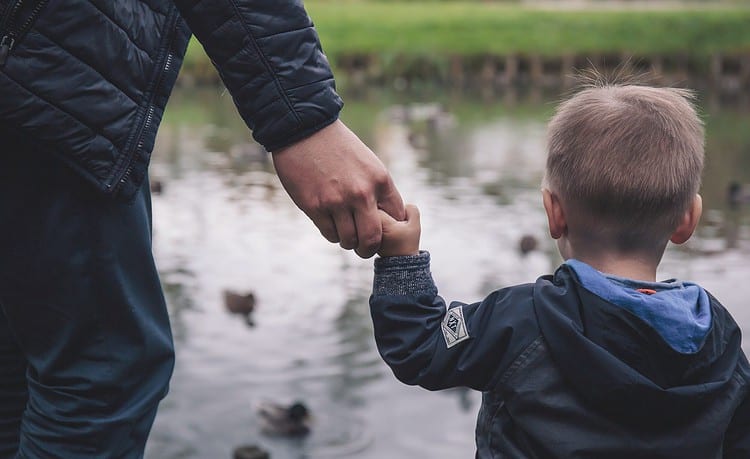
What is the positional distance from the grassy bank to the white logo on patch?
73.0ft

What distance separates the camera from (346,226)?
1.86 meters

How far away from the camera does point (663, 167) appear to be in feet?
5.85

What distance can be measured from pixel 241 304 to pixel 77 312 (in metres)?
3.35

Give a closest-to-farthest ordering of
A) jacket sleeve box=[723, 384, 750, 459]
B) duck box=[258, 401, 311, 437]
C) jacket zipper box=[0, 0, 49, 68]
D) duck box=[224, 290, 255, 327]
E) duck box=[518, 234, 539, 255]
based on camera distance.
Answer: jacket zipper box=[0, 0, 49, 68]
jacket sleeve box=[723, 384, 750, 459]
duck box=[258, 401, 311, 437]
duck box=[224, 290, 255, 327]
duck box=[518, 234, 539, 255]

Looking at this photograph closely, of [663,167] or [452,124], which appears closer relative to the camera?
[663,167]

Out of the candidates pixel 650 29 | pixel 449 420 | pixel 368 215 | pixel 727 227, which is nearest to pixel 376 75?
pixel 650 29

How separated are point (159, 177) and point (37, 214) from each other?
26.3 ft

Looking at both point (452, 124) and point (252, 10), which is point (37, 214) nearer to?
point (252, 10)

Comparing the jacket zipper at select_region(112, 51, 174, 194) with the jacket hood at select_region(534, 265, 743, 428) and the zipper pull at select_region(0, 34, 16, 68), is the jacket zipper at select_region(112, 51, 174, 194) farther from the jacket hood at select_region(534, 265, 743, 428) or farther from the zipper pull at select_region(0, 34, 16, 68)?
the jacket hood at select_region(534, 265, 743, 428)

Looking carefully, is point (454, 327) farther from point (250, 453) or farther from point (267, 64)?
point (250, 453)

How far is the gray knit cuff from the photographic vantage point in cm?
183

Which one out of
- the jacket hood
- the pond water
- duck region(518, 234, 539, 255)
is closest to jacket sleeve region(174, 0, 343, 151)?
the jacket hood

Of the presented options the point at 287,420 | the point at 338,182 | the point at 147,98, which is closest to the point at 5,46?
the point at 147,98

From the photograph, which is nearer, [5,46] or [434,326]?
[5,46]
